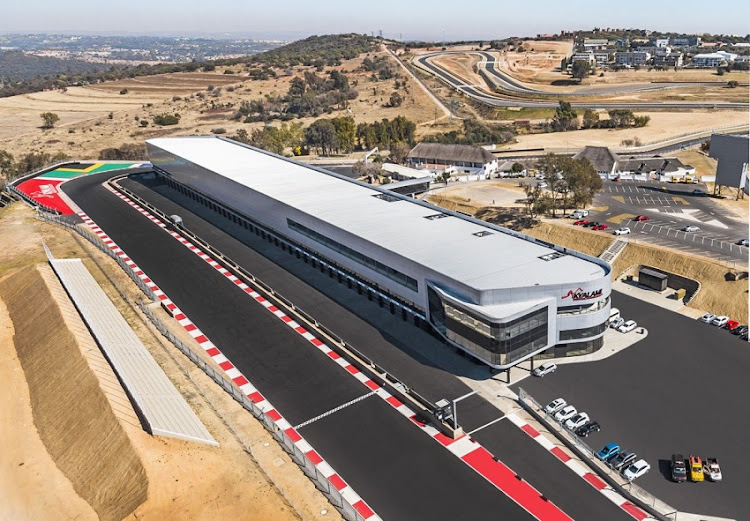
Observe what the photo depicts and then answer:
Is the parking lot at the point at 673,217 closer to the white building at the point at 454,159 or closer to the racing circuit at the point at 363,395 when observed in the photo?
the white building at the point at 454,159

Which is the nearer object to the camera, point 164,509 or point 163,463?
point 164,509

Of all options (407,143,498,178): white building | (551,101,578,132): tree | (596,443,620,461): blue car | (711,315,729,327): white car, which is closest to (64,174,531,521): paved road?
(596,443,620,461): blue car

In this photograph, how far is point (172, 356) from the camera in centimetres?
5397

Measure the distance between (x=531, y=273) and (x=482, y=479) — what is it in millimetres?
20460

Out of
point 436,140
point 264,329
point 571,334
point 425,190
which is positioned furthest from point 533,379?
point 436,140

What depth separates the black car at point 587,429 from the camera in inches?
1689

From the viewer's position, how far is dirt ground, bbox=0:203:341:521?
3603cm

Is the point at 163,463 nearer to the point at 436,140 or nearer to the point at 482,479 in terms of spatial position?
the point at 482,479

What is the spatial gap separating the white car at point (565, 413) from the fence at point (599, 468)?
463mm

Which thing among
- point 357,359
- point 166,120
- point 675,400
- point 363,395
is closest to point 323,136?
point 166,120

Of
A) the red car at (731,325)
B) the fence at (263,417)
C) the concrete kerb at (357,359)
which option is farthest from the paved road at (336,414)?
the red car at (731,325)

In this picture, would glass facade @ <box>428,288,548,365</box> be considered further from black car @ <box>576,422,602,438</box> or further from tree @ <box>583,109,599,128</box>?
tree @ <box>583,109,599,128</box>

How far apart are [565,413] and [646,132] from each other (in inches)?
5075

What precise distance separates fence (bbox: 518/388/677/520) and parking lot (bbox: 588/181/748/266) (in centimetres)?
3823
